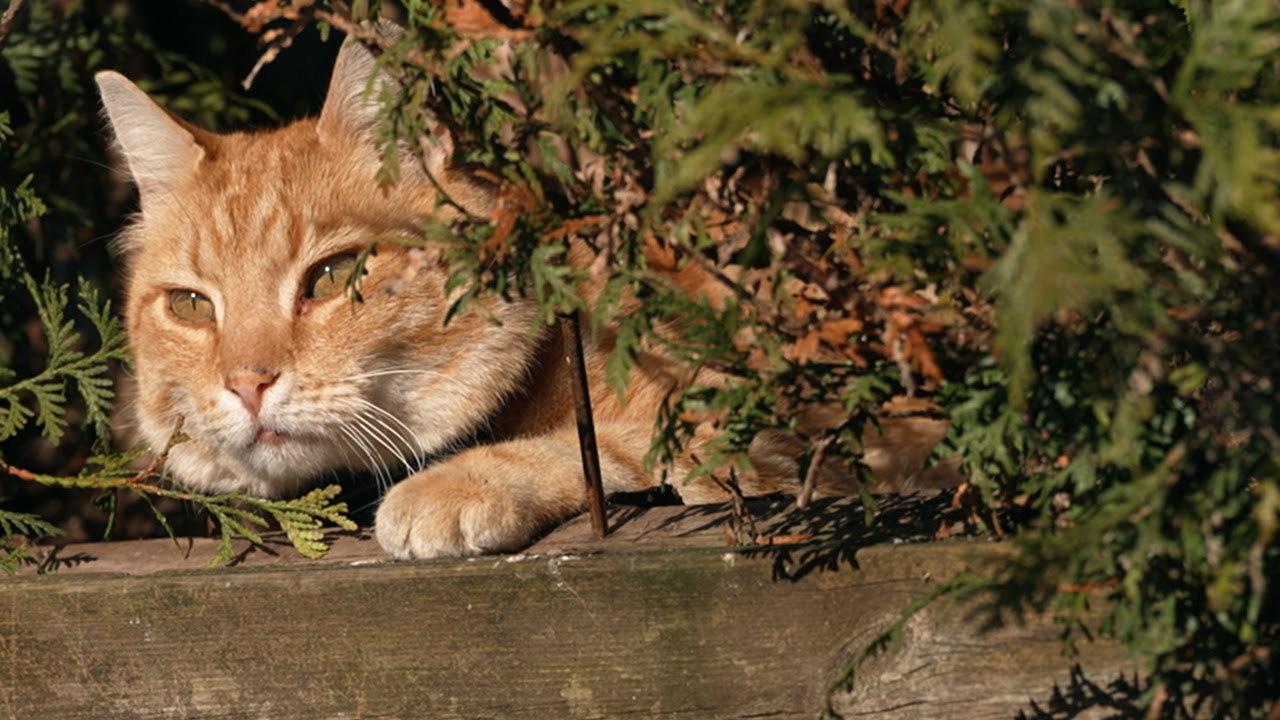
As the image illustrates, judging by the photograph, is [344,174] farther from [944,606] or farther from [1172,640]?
[1172,640]

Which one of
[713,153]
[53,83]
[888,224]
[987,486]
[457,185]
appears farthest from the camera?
[53,83]

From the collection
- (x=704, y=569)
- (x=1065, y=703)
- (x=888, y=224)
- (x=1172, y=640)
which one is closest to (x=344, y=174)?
(x=704, y=569)

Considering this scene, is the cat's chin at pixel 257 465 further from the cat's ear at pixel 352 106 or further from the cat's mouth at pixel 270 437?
the cat's ear at pixel 352 106

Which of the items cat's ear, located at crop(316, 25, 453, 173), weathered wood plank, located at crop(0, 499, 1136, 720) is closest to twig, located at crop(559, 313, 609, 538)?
weathered wood plank, located at crop(0, 499, 1136, 720)

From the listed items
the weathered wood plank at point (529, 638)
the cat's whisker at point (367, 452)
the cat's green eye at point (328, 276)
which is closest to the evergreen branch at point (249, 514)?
the weathered wood plank at point (529, 638)

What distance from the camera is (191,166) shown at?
2936 millimetres

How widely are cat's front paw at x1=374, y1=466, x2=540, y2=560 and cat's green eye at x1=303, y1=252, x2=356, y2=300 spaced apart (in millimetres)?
580

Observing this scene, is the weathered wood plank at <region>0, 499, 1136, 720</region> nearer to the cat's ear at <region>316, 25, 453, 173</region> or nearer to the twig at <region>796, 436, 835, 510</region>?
the twig at <region>796, 436, 835, 510</region>

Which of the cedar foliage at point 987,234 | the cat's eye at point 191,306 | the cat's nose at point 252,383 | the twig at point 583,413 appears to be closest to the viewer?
the cedar foliage at point 987,234

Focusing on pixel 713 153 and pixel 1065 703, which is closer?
pixel 713 153

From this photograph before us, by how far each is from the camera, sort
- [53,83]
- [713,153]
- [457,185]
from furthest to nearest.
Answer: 1. [53,83]
2. [457,185]
3. [713,153]

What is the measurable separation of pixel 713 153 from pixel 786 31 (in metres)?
0.20

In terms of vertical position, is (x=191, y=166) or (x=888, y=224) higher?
(x=888, y=224)

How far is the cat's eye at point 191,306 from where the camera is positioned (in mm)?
2830
